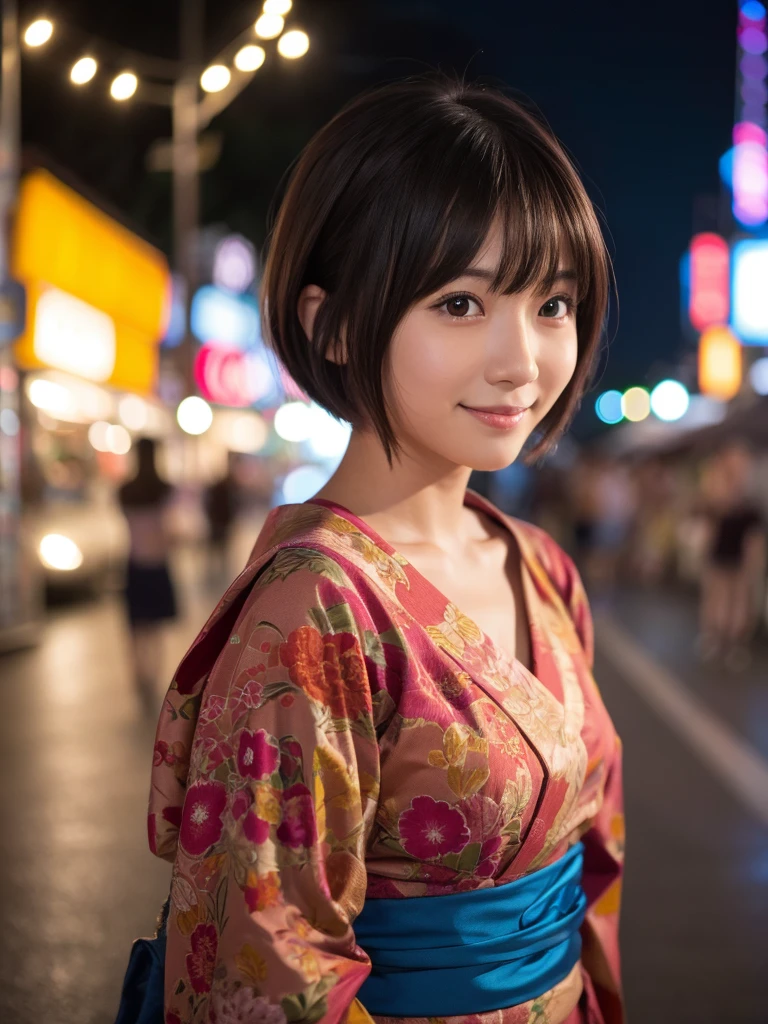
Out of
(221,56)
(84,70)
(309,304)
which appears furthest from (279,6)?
(309,304)

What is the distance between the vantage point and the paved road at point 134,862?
2967 millimetres

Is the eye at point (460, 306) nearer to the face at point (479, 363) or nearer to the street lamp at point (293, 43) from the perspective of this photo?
the face at point (479, 363)

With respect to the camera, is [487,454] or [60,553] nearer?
[487,454]

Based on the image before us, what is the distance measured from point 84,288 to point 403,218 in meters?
11.7

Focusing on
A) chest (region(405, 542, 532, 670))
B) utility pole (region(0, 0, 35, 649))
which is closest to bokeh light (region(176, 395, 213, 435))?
utility pole (region(0, 0, 35, 649))

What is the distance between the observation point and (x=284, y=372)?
4.86 ft

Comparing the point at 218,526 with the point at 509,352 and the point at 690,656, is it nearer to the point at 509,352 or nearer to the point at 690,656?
the point at 690,656

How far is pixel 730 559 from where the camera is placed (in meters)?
8.91

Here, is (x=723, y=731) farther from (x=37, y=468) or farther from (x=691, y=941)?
(x=37, y=468)

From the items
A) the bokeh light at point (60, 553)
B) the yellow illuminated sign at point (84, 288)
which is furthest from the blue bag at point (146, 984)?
the bokeh light at point (60, 553)

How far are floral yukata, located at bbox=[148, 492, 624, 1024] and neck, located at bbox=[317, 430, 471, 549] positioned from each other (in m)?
0.09

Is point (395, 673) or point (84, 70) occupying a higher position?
point (84, 70)

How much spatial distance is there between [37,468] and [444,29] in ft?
27.9

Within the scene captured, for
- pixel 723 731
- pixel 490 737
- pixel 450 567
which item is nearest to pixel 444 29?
pixel 450 567
